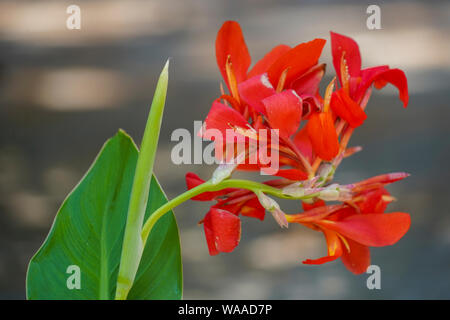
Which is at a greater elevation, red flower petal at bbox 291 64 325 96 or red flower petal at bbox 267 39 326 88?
red flower petal at bbox 267 39 326 88

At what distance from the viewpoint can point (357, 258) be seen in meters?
0.30

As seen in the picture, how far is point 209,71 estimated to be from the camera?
3.31 ft

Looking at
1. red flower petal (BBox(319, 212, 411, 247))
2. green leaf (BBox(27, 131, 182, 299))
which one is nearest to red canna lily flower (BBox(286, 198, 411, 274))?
red flower petal (BBox(319, 212, 411, 247))

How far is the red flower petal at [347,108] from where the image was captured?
0.27m

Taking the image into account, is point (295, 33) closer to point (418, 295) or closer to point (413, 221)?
point (413, 221)

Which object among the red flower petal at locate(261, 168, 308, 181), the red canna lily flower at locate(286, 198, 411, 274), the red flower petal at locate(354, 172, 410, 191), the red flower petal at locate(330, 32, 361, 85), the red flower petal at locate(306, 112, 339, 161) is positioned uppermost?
the red flower petal at locate(330, 32, 361, 85)

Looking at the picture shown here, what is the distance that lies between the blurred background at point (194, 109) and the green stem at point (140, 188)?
29.1 inches

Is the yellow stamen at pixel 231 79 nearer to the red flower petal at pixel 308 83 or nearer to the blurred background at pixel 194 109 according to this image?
the red flower petal at pixel 308 83

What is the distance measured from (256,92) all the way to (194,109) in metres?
0.73

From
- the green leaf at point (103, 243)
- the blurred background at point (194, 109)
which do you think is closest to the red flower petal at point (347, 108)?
the green leaf at point (103, 243)

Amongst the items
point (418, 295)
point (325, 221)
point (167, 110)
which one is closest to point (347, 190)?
point (325, 221)

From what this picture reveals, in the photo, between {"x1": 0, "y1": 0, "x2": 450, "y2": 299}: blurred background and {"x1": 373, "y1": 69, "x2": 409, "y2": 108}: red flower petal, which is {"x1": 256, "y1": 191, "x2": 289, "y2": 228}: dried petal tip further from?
{"x1": 0, "y1": 0, "x2": 450, "y2": 299}: blurred background

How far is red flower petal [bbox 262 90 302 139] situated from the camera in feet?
0.84

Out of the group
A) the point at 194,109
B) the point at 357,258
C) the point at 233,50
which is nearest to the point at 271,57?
the point at 233,50
